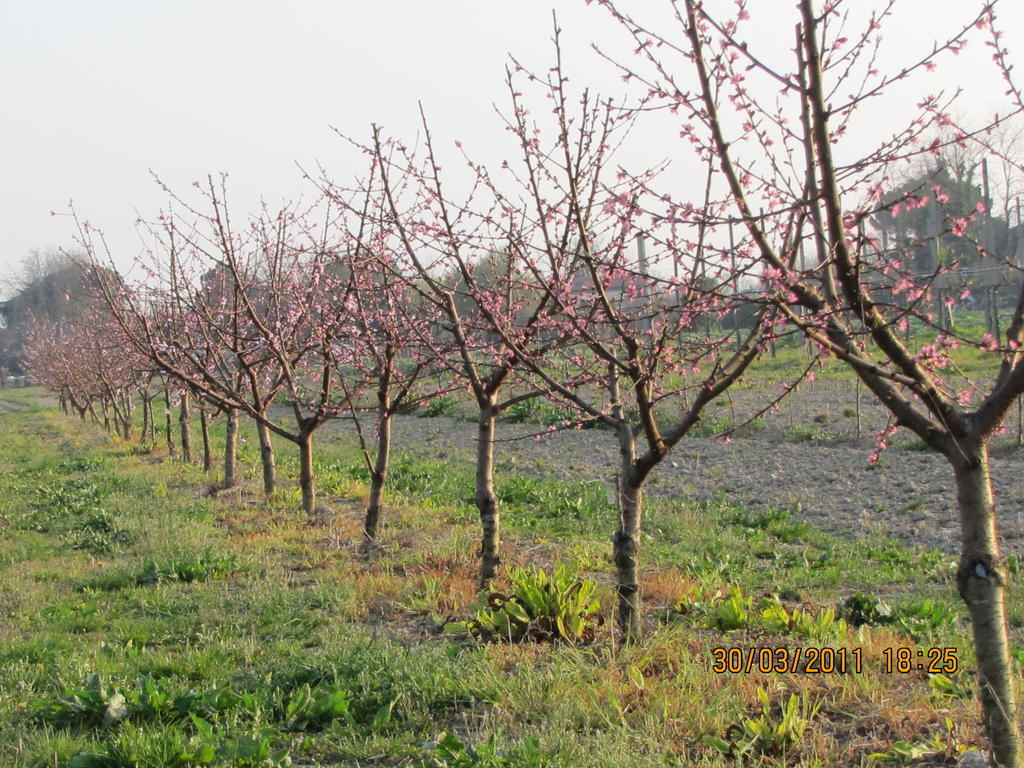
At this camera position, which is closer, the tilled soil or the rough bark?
the tilled soil

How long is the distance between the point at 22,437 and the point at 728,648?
28.7 meters

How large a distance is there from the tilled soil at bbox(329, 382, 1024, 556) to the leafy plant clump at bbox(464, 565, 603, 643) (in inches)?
127

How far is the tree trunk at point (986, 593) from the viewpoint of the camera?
296 cm

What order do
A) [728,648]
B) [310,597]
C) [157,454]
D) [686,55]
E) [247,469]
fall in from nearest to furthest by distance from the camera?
[686,55], [728,648], [310,597], [247,469], [157,454]

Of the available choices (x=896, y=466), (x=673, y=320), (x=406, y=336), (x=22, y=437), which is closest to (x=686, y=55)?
(x=673, y=320)

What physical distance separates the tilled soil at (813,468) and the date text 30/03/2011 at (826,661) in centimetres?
293

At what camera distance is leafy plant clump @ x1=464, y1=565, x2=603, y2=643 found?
5.01 meters

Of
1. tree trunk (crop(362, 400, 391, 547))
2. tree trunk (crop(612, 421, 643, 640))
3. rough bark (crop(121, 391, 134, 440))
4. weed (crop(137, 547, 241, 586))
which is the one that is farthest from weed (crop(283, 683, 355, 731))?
rough bark (crop(121, 391, 134, 440))

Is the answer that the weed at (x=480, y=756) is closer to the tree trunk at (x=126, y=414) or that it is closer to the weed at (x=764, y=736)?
the weed at (x=764, y=736)

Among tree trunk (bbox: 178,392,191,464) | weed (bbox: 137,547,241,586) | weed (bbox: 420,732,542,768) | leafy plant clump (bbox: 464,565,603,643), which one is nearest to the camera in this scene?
weed (bbox: 420,732,542,768)

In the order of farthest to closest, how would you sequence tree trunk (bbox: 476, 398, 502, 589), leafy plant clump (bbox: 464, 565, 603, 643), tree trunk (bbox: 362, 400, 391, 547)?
tree trunk (bbox: 362, 400, 391, 547), tree trunk (bbox: 476, 398, 502, 589), leafy plant clump (bbox: 464, 565, 603, 643)

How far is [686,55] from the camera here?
3615 mm

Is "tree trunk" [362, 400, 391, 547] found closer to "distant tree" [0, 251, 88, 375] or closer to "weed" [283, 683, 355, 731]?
"weed" [283, 683, 355, 731]

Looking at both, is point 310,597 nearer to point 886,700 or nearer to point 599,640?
point 599,640
